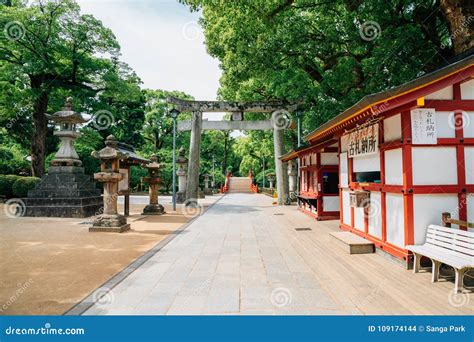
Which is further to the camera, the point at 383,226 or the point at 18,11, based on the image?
the point at 18,11

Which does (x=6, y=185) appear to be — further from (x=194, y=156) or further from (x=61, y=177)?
(x=194, y=156)

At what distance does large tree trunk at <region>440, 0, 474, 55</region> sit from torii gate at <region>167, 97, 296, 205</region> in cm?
1099

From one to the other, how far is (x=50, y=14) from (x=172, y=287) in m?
22.1

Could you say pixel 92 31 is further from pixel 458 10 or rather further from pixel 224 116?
pixel 224 116

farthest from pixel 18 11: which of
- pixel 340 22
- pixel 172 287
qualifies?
pixel 172 287

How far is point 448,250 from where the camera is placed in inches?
192

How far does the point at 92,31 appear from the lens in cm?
2105

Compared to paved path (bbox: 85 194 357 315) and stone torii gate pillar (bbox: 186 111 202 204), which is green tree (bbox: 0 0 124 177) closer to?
stone torii gate pillar (bbox: 186 111 202 204)

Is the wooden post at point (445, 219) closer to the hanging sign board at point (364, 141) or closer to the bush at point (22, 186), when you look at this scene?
the hanging sign board at point (364, 141)

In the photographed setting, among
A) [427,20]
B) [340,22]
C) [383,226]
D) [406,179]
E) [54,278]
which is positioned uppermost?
[340,22]
